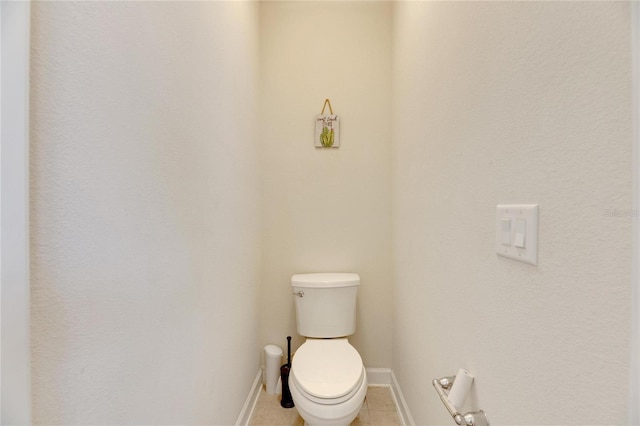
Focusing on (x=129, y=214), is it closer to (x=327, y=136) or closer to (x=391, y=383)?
(x=327, y=136)

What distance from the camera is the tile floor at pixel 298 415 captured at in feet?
4.88

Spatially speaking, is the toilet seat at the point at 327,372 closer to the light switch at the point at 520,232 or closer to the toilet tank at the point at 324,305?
the toilet tank at the point at 324,305

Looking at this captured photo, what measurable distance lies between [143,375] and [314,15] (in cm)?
207

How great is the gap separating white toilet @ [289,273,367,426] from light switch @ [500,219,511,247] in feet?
3.06

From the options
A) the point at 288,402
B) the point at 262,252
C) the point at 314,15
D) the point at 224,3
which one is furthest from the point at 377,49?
the point at 288,402

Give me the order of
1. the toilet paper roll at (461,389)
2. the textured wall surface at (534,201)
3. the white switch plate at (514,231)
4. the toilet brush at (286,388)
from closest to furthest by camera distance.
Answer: the textured wall surface at (534,201)
the white switch plate at (514,231)
the toilet paper roll at (461,389)
the toilet brush at (286,388)

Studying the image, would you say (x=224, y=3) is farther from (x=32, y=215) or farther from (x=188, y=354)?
(x=188, y=354)

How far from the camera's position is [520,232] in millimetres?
556

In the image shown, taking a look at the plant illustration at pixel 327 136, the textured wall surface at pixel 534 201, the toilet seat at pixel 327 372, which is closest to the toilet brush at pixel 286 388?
the toilet seat at pixel 327 372

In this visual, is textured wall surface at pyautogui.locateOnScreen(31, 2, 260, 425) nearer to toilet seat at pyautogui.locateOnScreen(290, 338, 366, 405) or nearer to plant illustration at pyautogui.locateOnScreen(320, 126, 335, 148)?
toilet seat at pyautogui.locateOnScreen(290, 338, 366, 405)

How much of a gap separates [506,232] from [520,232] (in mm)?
49

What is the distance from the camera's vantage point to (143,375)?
0.65 m

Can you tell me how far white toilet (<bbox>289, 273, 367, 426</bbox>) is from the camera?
115cm

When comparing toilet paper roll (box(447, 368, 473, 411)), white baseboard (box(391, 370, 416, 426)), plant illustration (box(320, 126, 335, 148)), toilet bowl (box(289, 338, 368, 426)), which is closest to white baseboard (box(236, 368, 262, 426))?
toilet bowl (box(289, 338, 368, 426))
